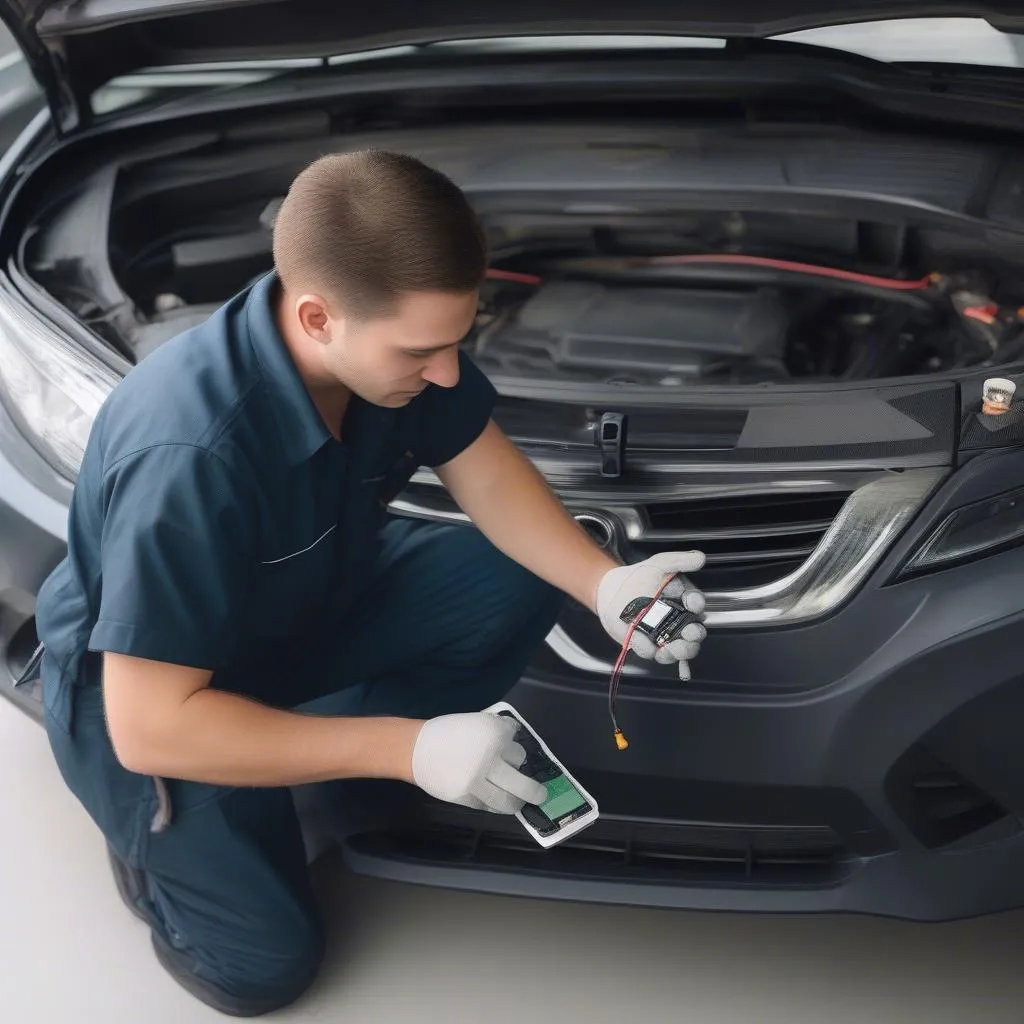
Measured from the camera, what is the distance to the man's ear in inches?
36.9

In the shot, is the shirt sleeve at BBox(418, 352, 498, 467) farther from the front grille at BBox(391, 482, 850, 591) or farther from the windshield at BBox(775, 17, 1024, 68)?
the windshield at BBox(775, 17, 1024, 68)

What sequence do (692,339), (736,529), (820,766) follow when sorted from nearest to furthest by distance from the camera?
(820,766) < (736,529) < (692,339)

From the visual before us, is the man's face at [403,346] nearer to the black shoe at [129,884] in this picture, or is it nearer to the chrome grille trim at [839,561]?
the chrome grille trim at [839,561]

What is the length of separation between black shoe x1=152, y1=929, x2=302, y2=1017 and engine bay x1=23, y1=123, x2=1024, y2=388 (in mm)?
677

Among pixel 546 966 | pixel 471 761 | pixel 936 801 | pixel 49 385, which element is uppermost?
pixel 49 385

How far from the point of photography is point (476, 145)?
1655 mm

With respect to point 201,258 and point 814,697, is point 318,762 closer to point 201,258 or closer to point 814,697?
point 814,697

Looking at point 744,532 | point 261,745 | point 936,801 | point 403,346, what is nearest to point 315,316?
point 403,346

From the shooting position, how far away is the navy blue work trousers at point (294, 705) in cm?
113

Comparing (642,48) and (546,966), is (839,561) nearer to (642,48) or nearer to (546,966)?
(546,966)

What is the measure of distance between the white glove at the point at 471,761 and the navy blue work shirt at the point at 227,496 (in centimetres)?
19

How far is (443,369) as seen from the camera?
97 cm

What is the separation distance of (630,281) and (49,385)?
84 centimetres

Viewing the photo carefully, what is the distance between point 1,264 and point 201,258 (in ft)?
1.05
